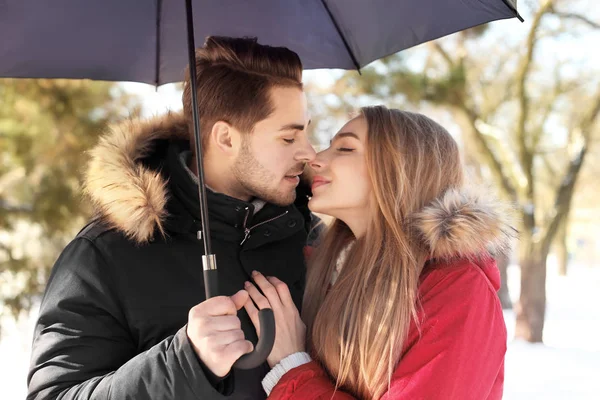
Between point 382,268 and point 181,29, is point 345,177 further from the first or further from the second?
point 181,29

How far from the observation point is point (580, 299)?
14922mm

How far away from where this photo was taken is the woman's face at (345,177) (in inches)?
91.0

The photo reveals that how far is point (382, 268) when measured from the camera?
2.12m

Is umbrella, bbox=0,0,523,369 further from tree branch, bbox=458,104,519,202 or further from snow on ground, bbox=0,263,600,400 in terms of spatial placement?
tree branch, bbox=458,104,519,202

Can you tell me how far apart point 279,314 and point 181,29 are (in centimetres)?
122

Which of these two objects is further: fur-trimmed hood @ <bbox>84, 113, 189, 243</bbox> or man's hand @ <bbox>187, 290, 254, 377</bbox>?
fur-trimmed hood @ <bbox>84, 113, 189, 243</bbox>

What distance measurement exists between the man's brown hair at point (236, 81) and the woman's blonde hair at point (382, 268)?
1.46 feet

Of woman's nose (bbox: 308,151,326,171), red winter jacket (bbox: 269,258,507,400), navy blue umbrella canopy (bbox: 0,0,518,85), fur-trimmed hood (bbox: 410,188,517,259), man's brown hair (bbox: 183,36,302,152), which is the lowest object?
red winter jacket (bbox: 269,258,507,400)

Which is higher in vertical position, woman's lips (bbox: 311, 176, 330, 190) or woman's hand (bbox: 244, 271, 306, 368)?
→ woman's lips (bbox: 311, 176, 330, 190)

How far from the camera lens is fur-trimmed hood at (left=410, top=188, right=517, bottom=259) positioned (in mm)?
1976

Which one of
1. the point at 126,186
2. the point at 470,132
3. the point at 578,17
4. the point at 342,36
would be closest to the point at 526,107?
the point at 470,132

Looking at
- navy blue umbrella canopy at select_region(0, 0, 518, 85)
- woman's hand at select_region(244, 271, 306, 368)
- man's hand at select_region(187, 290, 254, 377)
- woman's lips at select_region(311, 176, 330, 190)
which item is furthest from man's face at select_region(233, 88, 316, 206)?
man's hand at select_region(187, 290, 254, 377)

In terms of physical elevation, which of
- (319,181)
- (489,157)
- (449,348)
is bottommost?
(449,348)

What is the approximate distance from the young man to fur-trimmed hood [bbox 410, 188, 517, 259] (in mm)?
567
